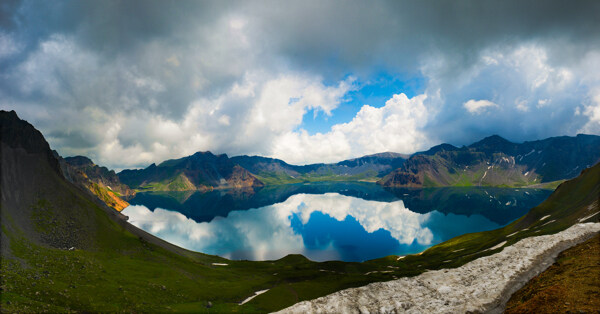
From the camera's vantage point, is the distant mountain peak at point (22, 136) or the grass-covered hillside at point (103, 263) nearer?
the grass-covered hillside at point (103, 263)

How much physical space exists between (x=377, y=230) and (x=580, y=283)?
172891 mm

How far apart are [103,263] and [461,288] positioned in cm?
7909

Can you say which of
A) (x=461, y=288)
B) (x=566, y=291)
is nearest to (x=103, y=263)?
(x=461, y=288)

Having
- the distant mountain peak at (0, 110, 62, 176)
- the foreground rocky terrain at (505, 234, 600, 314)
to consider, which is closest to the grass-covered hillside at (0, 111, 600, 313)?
the distant mountain peak at (0, 110, 62, 176)

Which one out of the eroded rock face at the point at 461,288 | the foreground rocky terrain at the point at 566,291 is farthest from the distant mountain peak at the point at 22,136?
the foreground rocky terrain at the point at 566,291

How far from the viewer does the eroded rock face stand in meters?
33.6

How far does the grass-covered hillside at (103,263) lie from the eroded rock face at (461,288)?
11.3 m

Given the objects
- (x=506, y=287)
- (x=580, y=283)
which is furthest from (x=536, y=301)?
(x=506, y=287)

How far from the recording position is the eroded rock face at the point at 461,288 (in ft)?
110

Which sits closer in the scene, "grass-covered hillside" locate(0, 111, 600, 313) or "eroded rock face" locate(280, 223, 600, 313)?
"eroded rock face" locate(280, 223, 600, 313)

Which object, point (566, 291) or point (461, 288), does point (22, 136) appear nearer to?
point (461, 288)

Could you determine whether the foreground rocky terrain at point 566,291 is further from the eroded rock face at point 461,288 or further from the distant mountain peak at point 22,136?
the distant mountain peak at point 22,136

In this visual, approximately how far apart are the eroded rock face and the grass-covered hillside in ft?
37.0

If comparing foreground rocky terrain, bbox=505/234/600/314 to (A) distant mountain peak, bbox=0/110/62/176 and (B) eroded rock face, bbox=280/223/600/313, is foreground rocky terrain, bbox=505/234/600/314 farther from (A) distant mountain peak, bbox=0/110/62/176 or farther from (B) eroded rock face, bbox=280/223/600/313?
(A) distant mountain peak, bbox=0/110/62/176
